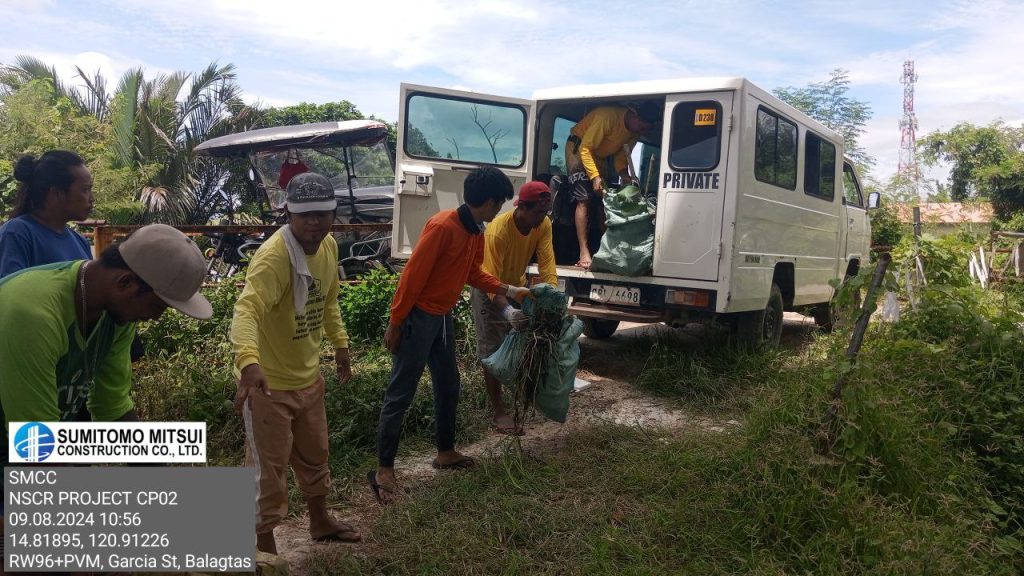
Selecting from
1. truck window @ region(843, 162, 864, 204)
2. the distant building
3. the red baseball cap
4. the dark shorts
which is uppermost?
the distant building

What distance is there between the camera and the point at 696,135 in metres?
5.55

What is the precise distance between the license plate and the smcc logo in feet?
14.8

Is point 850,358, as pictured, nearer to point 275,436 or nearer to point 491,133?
point 275,436

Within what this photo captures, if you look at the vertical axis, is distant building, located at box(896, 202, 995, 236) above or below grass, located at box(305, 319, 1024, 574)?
above

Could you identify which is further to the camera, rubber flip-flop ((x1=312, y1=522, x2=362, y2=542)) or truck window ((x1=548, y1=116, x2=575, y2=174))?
truck window ((x1=548, y1=116, x2=575, y2=174))

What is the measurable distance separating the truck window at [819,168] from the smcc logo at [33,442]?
664cm

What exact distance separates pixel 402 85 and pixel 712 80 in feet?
8.14

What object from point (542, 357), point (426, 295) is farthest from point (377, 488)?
point (542, 357)

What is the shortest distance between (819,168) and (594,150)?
269 cm

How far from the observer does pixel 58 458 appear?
1.86m

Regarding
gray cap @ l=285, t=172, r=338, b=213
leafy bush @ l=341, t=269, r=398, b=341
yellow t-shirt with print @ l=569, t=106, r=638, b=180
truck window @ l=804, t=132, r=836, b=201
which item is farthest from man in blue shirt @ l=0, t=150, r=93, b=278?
truck window @ l=804, t=132, r=836, b=201

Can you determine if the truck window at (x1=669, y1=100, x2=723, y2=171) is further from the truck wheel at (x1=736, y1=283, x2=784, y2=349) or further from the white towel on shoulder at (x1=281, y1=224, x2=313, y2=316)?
the white towel on shoulder at (x1=281, y1=224, x2=313, y2=316)

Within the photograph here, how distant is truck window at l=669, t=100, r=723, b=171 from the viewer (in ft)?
17.7

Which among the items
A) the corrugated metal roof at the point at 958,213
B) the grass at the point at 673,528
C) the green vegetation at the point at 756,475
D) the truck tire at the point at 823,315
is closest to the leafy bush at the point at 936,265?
the green vegetation at the point at 756,475
